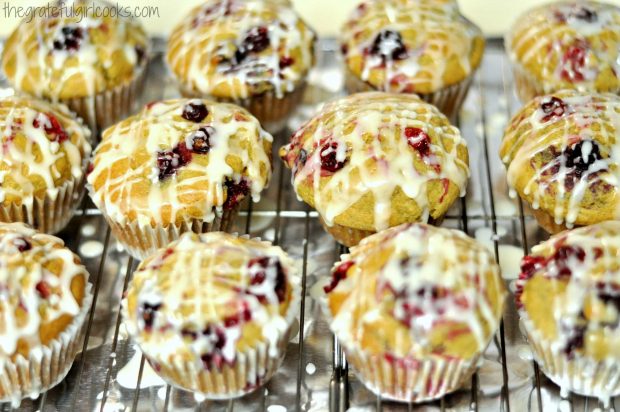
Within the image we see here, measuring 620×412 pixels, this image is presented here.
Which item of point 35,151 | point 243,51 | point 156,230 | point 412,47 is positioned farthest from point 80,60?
point 412,47

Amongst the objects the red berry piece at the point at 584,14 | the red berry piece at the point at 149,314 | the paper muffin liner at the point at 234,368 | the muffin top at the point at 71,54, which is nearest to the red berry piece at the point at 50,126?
the muffin top at the point at 71,54

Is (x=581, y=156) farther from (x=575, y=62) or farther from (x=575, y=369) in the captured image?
(x=575, y=369)

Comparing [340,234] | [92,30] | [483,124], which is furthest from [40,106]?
[483,124]

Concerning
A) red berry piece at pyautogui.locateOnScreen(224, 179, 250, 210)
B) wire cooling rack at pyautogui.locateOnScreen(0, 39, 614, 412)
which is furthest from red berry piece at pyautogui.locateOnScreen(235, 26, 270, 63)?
red berry piece at pyautogui.locateOnScreen(224, 179, 250, 210)

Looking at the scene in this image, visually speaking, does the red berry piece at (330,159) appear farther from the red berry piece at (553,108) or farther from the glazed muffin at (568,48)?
the glazed muffin at (568,48)

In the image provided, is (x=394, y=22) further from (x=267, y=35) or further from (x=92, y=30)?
(x=92, y=30)

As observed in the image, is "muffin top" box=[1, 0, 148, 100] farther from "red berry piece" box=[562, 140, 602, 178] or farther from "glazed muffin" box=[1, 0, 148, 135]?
"red berry piece" box=[562, 140, 602, 178]
